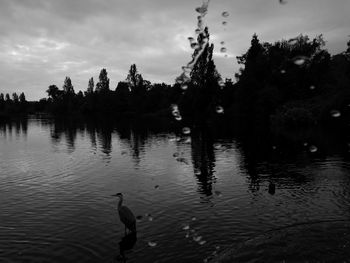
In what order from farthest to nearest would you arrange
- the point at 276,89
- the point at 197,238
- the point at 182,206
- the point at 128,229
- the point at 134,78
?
the point at 134,78 < the point at 276,89 < the point at 182,206 < the point at 128,229 < the point at 197,238

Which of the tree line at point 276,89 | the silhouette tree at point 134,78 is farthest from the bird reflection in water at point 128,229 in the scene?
the silhouette tree at point 134,78

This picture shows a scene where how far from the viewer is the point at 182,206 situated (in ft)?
77.0

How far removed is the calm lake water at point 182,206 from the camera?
53.9ft

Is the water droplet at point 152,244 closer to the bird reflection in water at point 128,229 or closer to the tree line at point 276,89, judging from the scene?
the bird reflection in water at point 128,229

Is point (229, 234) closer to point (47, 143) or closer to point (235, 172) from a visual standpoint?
point (235, 172)

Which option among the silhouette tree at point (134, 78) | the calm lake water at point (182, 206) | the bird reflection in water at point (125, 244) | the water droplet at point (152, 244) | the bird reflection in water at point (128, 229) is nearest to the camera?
the bird reflection in water at point (125, 244)

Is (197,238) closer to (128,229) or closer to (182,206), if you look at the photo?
(128,229)

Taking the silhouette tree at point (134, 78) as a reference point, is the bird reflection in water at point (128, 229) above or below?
below

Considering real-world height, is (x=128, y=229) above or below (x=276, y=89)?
below

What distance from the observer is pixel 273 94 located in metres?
92.2

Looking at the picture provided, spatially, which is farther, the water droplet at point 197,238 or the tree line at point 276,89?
the tree line at point 276,89

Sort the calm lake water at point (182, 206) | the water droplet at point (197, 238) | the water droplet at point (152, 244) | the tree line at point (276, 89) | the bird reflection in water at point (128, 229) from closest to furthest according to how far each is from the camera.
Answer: the calm lake water at point (182, 206) < the water droplet at point (152, 244) < the bird reflection in water at point (128, 229) < the water droplet at point (197, 238) < the tree line at point (276, 89)

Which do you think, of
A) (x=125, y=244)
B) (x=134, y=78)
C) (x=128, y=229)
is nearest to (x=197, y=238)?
(x=125, y=244)

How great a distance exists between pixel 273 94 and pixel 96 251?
270ft
